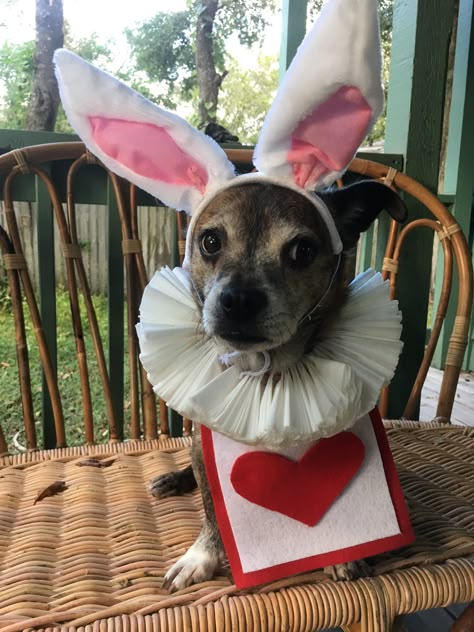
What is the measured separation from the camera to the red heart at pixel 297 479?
656 mm

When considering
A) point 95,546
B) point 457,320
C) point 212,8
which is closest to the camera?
point 95,546

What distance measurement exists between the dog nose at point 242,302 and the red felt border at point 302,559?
0.19 metres

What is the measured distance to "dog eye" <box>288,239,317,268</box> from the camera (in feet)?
2.15

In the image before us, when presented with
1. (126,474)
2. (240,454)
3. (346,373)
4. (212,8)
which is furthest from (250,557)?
(212,8)

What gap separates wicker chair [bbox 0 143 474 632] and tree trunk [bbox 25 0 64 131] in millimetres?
2084

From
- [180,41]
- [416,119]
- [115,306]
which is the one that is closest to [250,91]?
[180,41]

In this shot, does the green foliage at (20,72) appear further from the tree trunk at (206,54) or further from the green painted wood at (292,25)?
the green painted wood at (292,25)

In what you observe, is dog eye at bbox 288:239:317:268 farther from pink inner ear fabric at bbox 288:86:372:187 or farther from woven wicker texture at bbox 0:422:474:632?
woven wicker texture at bbox 0:422:474:632

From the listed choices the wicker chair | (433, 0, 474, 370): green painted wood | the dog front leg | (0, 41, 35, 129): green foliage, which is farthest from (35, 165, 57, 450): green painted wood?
(0, 41, 35, 129): green foliage

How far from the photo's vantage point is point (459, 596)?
0.65 meters

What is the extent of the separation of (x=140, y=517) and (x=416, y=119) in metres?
1.18

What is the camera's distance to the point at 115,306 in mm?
1299

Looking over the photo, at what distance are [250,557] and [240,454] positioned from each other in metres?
0.12

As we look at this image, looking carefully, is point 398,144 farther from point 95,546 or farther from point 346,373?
point 95,546
